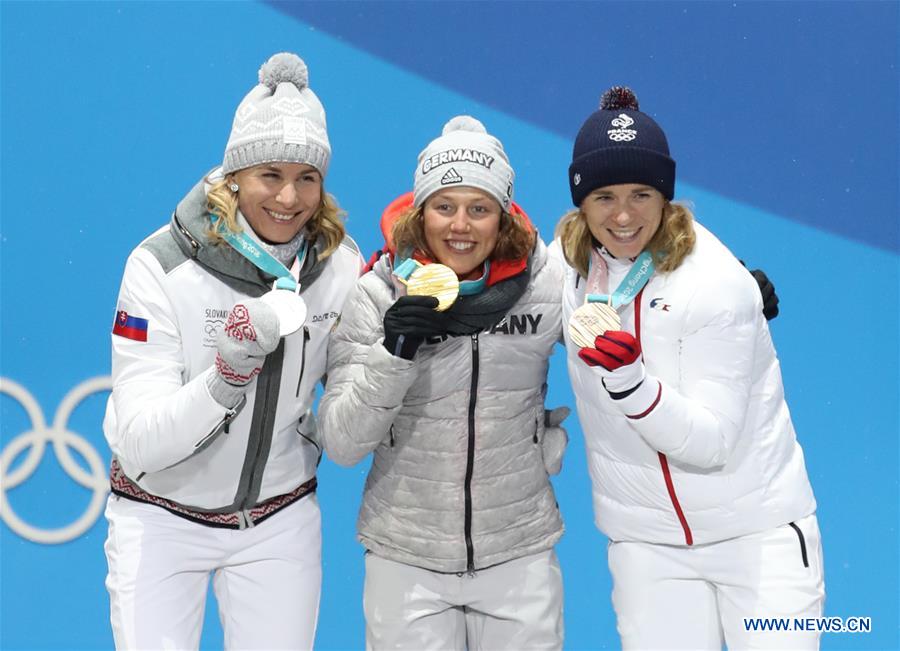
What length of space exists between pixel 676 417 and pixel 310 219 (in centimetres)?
106

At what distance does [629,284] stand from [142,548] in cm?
134

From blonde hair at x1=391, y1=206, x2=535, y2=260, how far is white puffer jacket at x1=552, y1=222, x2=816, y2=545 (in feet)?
0.49

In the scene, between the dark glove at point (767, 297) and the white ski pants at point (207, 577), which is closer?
the white ski pants at point (207, 577)

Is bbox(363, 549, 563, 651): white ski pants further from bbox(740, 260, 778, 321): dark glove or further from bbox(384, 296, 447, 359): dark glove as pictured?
bbox(740, 260, 778, 321): dark glove

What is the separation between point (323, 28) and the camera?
414cm

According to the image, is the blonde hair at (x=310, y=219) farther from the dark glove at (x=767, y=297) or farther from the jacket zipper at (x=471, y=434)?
the dark glove at (x=767, y=297)

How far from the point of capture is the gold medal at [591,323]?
8.94 feet

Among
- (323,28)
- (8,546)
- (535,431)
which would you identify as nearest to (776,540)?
(535,431)

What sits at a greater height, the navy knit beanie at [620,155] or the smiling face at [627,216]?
the navy knit beanie at [620,155]

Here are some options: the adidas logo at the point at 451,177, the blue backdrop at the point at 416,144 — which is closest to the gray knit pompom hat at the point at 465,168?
the adidas logo at the point at 451,177

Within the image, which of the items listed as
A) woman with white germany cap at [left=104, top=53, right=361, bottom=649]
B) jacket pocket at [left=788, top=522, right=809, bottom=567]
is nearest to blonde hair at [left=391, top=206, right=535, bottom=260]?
woman with white germany cap at [left=104, top=53, right=361, bottom=649]

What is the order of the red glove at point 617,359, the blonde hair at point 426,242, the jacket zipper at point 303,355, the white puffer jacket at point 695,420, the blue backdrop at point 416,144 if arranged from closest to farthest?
the red glove at point 617,359, the white puffer jacket at point 695,420, the blonde hair at point 426,242, the jacket zipper at point 303,355, the blue backdrop at point 416,144

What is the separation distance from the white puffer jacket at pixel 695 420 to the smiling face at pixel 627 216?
6 cm

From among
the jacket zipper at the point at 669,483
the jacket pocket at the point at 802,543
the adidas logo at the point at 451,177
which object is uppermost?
the adidas logo at the point at 451,177
